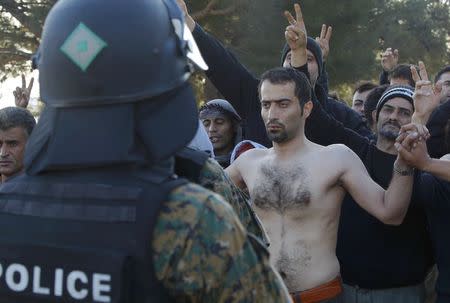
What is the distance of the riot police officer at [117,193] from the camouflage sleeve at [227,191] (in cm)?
33

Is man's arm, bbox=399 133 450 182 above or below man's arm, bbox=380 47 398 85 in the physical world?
below

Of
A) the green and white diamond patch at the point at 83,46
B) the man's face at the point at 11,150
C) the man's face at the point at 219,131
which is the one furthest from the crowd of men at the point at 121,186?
the man's face at the point at 219,131

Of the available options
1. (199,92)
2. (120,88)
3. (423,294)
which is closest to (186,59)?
(120,88)

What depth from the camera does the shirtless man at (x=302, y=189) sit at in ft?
11.0

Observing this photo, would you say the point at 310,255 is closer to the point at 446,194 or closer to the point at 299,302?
the point at 299,302

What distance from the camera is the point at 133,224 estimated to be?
4.29 feet

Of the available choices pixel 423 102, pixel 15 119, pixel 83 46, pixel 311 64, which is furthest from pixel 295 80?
pixel 83 46

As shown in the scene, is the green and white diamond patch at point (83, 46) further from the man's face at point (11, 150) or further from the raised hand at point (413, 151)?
the man's face at point (11, 150)

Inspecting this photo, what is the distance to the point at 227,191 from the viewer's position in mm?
1785

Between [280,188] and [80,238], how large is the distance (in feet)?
7.49

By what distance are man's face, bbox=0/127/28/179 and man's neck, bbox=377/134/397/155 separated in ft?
6.86

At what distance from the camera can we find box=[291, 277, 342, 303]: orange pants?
332cm

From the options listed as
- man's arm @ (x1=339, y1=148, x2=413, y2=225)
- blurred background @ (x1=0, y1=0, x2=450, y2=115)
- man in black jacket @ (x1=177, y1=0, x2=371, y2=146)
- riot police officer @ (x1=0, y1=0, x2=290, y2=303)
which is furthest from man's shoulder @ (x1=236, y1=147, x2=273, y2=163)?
blurred background @ (x1=0, y1=0, x2=450, y2=115)

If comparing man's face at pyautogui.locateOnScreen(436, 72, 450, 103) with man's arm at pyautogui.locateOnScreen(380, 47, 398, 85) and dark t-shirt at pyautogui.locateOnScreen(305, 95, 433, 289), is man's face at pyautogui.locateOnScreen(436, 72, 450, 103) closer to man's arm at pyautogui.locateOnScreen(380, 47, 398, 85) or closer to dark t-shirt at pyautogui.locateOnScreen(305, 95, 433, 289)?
man's arm at pyautogui.locateOnScreen(380, 47, 398, 85)
